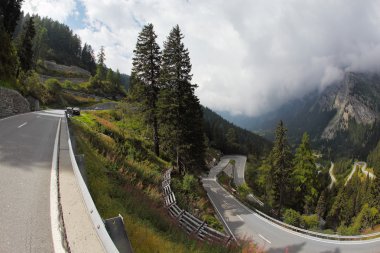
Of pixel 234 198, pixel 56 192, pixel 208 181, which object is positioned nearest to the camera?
pixel 56 192

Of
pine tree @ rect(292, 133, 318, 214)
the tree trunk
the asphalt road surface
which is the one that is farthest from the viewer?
pine tree @ rect(292, 133, 318, 214)

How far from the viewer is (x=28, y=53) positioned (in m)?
53.4

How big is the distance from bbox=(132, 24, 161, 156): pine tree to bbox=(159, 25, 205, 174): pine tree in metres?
1.65

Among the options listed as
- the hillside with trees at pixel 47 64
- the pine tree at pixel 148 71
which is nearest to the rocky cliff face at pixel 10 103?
the hillside with trees at pixel 47 64

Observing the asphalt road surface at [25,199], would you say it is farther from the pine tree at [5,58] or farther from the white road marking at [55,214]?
the pine tree at [5,58]

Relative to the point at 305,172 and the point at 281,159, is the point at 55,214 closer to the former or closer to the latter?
the point at 281,159

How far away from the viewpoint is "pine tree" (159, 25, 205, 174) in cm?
2712

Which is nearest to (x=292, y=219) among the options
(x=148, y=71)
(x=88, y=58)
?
(x=148, y=71)

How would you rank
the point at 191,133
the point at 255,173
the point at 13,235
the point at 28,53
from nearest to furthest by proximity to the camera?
the point at 13,235, the point at 191,133, the point at 28,53, the point at 255,173

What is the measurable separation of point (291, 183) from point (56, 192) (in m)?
47.9

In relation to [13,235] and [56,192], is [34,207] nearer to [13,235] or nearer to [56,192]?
[56,192]

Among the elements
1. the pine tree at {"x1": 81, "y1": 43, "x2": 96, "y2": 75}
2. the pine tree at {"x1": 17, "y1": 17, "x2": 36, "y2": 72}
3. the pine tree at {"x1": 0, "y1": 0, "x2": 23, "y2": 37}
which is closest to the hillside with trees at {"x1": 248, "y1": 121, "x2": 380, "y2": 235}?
the pine tree at {"x1": 0, "y1": 0, "x2": 23, "y2": 37}

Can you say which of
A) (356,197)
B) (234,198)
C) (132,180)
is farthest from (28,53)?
(356,197)

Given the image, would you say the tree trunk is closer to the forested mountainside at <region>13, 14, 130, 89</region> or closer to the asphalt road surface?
the asphalt road surface
